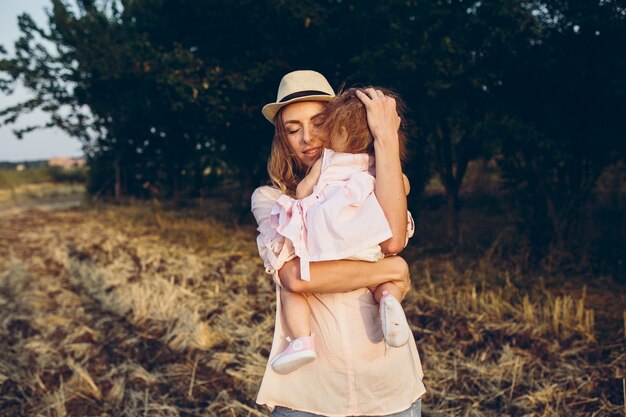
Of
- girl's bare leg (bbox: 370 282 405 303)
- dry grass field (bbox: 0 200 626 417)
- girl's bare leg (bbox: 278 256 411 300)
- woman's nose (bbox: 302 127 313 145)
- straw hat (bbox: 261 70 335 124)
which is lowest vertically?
dry grass field (bbox: 0 200 626 417)

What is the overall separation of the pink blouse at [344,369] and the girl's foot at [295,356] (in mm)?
78

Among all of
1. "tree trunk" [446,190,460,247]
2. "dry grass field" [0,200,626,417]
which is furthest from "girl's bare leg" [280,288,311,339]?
"tree trunk" [446,190,460,247]

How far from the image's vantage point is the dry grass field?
12.0ft

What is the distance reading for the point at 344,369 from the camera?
1.72 m

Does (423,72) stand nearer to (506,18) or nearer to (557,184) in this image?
(506,18)

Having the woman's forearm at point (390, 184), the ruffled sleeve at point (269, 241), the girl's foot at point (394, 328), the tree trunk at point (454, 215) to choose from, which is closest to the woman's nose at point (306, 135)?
the ruffled sleeve at point (269, 241)

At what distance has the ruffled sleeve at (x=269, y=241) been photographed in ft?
5.80

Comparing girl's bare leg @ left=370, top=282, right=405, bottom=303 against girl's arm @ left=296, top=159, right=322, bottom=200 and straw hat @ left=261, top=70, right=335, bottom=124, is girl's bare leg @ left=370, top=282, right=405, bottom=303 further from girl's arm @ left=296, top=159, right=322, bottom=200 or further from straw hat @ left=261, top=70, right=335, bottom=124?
straw hat @ left=261, top=70, right=335, bottom=124

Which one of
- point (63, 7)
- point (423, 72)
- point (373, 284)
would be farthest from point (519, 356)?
point (63, 7)

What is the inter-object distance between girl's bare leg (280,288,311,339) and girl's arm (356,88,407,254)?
0.36 metres

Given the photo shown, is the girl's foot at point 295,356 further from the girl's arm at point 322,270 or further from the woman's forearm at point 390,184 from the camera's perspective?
the woman's forearm at point 390,184

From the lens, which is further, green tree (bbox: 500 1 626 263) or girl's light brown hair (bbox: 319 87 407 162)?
green tree (bbox: 500 1 626 263)

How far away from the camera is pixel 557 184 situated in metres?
6.84

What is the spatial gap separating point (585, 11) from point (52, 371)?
6.02m
